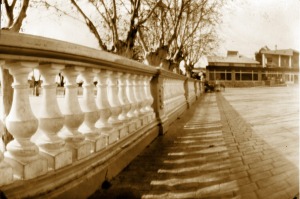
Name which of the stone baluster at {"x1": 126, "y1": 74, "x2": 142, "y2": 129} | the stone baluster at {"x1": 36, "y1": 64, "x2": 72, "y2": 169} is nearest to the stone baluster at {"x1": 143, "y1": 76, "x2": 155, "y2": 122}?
the stone baluster at {"x1": 126, "y1": 74, "x2": 142, "y2": 129}

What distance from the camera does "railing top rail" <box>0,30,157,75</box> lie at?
5.84 ft

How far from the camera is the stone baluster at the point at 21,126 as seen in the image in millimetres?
1974

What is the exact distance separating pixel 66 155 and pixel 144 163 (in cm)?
157

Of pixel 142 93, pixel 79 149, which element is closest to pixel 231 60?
pixel 142 93

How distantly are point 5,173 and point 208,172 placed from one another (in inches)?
85.0

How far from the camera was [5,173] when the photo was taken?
72.6 inches

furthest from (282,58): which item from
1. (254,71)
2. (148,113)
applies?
(148,113)

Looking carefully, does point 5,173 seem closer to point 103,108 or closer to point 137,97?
point 103,108

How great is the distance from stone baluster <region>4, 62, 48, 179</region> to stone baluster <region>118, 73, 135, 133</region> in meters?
1.88

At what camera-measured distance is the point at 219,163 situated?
369 centimetres

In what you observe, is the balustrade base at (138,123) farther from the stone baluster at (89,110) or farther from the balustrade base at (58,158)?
the balustrade base at (58,158)

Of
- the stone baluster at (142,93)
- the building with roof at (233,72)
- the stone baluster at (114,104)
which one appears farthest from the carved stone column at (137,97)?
the building with roof at (233,72)

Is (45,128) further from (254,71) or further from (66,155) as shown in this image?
(254,71)

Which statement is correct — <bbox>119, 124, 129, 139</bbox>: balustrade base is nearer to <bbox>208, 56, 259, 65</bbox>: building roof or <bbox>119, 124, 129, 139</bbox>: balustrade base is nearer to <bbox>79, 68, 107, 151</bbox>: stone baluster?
<bbox>79, 68, 107, 151</bbox>: stone baluster
